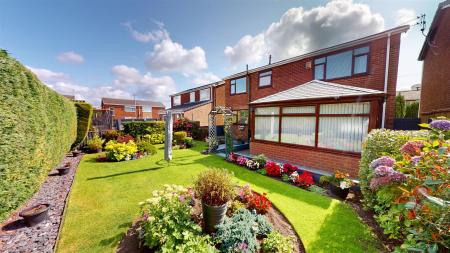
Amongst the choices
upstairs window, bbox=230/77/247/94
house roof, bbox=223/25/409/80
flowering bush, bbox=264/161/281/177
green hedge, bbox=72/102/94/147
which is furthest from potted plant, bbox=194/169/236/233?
upstairs window, bbox=230/77/247/94

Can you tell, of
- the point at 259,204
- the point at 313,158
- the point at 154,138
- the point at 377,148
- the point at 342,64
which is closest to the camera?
the point at 259,204

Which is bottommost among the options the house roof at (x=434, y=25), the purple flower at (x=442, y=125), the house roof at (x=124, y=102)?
the purple flower at (x=442, y=125)

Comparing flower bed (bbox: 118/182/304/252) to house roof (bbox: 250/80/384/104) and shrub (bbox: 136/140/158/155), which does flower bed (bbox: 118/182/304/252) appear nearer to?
house roof (bbox: 250/80/384/104)

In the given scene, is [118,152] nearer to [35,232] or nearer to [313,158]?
[35,232]

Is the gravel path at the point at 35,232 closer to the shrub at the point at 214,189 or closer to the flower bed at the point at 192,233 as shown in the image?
the flower bed at the point at 192,233

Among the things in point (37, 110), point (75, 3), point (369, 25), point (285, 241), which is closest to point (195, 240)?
point (285, 241)

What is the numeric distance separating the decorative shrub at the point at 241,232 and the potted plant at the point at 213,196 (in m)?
0.20

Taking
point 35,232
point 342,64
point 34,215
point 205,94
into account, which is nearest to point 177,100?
point 205,94

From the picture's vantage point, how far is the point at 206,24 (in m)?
9.87

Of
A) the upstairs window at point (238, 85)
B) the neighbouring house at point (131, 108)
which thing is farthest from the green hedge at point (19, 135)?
the neighbouring house at point (131, 108)

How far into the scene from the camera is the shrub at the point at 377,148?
3920 millimetres

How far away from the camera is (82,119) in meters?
11.4

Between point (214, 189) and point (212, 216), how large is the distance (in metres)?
0.50

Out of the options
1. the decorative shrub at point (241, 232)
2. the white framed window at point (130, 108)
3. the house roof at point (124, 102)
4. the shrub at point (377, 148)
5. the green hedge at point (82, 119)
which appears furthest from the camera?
the white framed window at point (130, 108)
